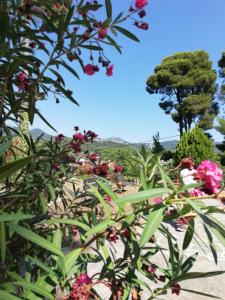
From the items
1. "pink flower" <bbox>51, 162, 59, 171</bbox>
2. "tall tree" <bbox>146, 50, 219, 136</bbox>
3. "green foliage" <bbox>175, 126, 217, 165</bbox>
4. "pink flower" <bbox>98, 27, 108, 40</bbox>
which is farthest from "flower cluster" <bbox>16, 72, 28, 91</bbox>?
"tall tree" <bbox>146, 50, 219, 136</bbox>

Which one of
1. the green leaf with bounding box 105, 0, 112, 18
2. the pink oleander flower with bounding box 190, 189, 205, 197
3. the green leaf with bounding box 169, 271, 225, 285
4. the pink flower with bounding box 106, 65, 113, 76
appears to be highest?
the green leaf with bounding box 105, 0, 112, 18

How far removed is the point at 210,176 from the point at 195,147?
10559 mm

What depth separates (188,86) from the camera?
25.9m

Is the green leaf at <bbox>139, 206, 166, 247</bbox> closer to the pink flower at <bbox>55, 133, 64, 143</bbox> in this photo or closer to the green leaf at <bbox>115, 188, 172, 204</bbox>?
the green leaf at <bbox>115, 188, 172, 204</bbox>

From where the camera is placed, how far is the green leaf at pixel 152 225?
1000 millimetres

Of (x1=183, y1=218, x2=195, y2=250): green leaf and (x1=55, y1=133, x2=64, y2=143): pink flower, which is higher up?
(x1=55, y1=133, x2=64, y2=143): pink flower

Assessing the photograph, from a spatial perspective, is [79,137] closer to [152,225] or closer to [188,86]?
[152,225]

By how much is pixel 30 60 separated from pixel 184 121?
25.2 metres

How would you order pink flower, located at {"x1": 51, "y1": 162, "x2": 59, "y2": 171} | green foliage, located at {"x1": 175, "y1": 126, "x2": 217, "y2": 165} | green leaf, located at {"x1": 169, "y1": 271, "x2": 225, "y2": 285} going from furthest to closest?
green foliage, located at {"x1": 175, "y1": 126, "x2": 217, "y2": 165}, pink flower, located at {"x1": 51, "y1": 162, "x2": 59, "y2": 171}, green leaf, located at {"x1": 169, "y1": 271, "x2": 225, "y2": 285}

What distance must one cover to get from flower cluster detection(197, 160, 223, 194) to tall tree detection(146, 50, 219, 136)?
2440cm

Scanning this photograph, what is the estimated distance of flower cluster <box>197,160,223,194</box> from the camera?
1.10 m

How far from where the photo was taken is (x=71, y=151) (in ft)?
7.68

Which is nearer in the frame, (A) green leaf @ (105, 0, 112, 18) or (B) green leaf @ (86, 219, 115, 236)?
(B) green leaf @ (86, 219, 115, 236)

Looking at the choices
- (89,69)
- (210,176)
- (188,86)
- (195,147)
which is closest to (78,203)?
(89,69)
